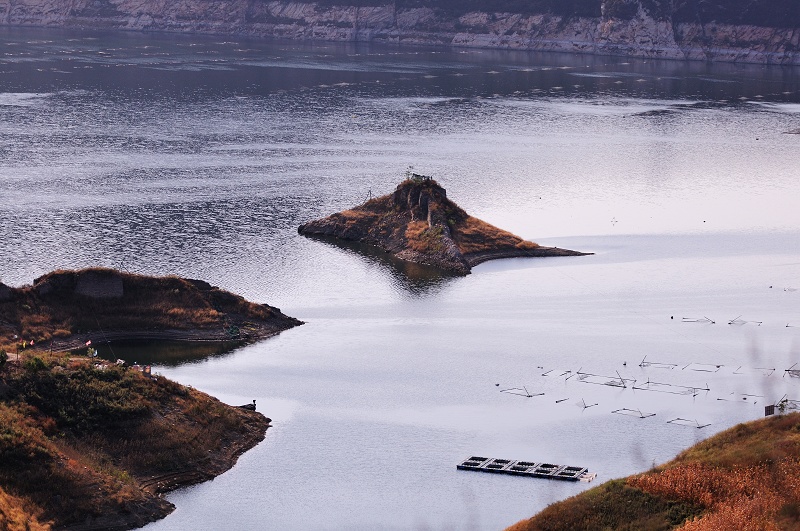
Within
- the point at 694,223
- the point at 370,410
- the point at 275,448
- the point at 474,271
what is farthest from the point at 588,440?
the point at 694,223

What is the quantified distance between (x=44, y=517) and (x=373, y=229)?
216ft

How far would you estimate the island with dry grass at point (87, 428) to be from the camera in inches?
2324

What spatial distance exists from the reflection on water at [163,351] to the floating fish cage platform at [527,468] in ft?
79.3

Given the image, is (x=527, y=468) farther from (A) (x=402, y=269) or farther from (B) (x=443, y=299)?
(A) (x=402, y=269)

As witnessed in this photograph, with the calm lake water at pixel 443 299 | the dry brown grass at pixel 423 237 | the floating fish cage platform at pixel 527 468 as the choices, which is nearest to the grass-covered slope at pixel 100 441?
the calm lake water at pixel 443 299

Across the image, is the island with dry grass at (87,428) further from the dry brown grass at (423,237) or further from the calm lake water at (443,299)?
the dry brown grass at (423,237)

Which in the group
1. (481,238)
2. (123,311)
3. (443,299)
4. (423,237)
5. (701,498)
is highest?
(701,498)

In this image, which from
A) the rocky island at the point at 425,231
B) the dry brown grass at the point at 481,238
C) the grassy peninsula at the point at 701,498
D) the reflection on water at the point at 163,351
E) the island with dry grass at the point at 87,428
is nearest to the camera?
the grassy peninsula at the point at 701,498

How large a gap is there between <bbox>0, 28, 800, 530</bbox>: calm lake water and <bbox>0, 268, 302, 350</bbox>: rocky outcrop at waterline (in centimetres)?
257

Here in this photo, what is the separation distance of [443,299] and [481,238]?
1644 cm

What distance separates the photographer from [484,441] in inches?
2822

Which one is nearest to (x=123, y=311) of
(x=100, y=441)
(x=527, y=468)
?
(x=100, y=441)

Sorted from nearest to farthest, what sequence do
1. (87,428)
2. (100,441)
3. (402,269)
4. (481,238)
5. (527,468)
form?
(100,441), (87,428), (527,468), (402,269), (481,238)

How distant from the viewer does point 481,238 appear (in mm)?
117438
